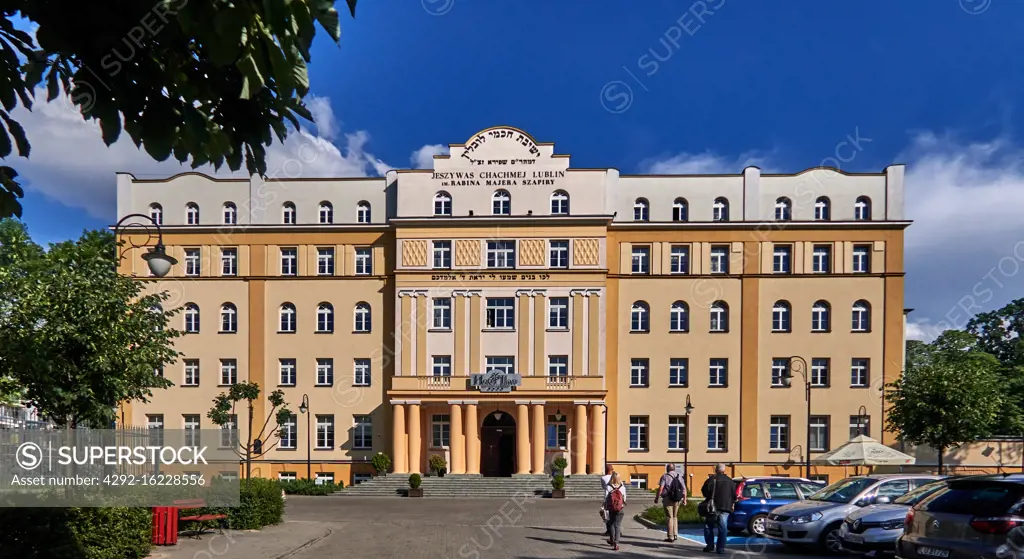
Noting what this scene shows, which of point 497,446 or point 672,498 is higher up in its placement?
point 672,498

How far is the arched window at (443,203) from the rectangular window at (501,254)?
2952 mm

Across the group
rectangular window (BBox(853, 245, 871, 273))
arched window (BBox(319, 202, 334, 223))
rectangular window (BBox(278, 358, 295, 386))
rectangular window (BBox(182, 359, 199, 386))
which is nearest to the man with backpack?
rectangular window (BBox(853, 245, 871, 273))

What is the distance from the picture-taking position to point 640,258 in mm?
41594

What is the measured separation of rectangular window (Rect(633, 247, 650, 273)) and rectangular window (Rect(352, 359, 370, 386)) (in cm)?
1520

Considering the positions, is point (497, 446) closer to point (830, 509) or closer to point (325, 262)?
point (325, 262)

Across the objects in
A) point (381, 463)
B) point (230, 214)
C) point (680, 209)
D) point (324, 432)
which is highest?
point (680, 209)

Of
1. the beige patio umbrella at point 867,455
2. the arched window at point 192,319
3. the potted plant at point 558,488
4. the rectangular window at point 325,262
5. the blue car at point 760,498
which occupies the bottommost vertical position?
the potted plant at point 558,488

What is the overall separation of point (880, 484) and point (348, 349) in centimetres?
3016

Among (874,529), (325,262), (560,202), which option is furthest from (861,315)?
(874,529)

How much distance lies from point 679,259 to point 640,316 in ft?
12.0

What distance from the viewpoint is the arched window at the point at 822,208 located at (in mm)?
41469

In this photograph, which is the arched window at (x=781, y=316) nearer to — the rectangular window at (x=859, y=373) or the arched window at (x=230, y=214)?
the rectangular window at (x=859, y=373)

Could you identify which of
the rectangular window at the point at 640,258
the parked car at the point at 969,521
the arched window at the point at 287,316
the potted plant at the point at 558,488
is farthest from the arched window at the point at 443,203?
the parked car at the point at 969,521

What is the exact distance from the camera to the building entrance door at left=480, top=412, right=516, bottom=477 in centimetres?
4125
